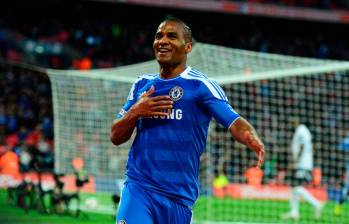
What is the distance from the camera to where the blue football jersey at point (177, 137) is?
4.21 metres

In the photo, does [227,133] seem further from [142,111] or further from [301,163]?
[142,111]

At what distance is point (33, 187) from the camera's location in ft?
37.1

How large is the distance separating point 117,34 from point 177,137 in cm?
2497

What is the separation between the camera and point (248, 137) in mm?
4047

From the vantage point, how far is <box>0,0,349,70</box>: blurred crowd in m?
26.2

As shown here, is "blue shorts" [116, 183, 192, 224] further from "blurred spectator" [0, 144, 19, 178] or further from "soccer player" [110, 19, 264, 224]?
"blurred spectator" [0, 144, 19, 178]

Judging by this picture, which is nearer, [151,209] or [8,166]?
[151,209]

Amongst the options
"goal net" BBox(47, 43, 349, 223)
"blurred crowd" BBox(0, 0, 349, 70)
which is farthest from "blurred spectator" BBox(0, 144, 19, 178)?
"blurred crowd" BBox(0, 0, 349, 70)

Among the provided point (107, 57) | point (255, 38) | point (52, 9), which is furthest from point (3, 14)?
point (255, 38)

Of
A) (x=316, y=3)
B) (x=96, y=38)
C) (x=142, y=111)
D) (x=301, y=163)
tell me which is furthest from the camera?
(x=316, y=3)

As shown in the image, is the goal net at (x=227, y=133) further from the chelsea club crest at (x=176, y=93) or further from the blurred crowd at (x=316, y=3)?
the blurred crowd at (x=316, y=3)

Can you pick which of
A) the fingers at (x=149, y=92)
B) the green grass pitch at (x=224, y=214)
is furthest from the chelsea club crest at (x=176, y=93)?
the green grass pitch at (x=224, y=214)

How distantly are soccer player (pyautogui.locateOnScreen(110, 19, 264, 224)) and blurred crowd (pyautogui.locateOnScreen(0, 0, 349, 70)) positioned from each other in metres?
21.6

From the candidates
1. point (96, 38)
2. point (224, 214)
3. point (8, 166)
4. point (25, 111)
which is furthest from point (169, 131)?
point (96, 38)
